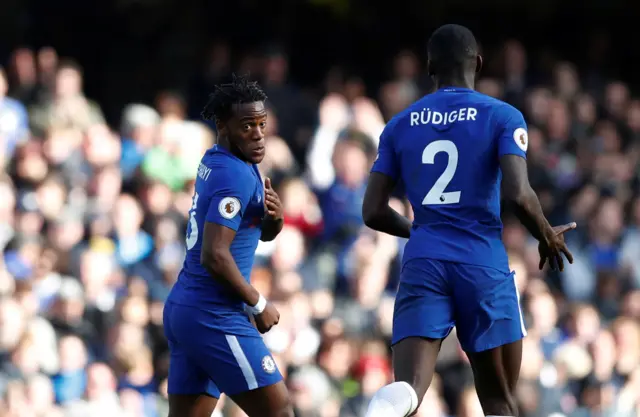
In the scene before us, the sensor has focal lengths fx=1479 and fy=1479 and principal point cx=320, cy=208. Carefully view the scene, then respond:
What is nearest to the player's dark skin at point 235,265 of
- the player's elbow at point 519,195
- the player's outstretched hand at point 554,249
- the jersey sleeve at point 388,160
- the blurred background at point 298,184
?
the jersey sleeve at point 388,160

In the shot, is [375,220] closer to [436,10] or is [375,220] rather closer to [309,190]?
[309,190]

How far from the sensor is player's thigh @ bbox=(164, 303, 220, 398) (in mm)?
7871

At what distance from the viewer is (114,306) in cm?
1223

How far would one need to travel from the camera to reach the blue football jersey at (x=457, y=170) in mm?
7535

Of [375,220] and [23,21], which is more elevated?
[23,21]

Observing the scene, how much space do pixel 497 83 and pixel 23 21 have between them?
17.0 ft

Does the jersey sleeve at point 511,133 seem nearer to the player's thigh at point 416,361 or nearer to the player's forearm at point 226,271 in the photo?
the player's thigh at point 416,361

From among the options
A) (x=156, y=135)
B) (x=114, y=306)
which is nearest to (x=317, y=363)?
(x=114, y=306)

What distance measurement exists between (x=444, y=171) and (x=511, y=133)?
15.5 inches

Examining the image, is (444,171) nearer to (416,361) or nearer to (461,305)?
(461,305)

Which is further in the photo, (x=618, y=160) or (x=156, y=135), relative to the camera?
(x=618, y=160)

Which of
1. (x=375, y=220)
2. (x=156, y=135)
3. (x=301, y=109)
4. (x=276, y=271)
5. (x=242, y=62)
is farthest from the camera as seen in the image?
(x=242, y=62)

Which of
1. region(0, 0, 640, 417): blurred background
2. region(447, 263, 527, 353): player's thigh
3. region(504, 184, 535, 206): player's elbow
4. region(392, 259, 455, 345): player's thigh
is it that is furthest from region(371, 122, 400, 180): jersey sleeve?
region(0, 0, 640, 417): blurred background

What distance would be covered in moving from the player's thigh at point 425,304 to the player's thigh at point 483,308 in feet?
0.19
